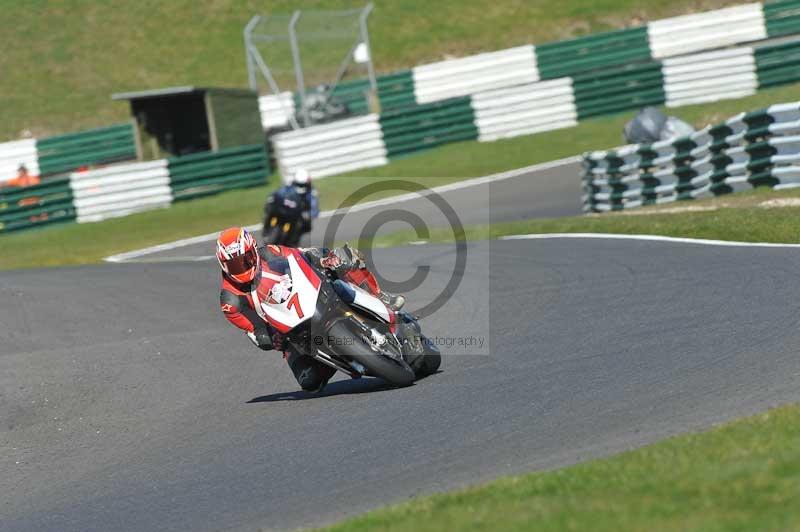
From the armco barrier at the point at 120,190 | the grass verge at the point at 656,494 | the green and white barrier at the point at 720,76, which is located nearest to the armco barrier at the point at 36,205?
the armco barrier at the point at 120,190

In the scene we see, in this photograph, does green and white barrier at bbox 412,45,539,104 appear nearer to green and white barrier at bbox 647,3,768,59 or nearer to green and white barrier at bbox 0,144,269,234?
green and white barrier at bbox 647,3,768,59

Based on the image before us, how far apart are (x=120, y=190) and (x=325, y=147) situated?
4646mm

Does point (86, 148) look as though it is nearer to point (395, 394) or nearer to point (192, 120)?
point (192, 120)

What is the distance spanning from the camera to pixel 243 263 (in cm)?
848

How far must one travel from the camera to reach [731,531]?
435 centimetres

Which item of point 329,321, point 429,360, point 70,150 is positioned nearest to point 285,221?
point 429,360

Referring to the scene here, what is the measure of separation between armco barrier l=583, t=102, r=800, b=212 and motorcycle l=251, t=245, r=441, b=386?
28.7ft

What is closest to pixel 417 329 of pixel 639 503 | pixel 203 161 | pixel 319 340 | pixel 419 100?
pixel 319 340

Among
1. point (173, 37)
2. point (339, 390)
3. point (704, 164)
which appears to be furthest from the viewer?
point (173, 37)

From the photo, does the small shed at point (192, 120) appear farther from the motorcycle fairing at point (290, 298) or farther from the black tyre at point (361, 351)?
the black tyre at point (361, 351)

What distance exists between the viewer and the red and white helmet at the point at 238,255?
843 centimetres

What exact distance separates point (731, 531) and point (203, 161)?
79.5 ft

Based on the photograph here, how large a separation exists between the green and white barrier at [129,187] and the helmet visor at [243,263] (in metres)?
18.7

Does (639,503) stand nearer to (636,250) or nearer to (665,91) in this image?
(636,250)
